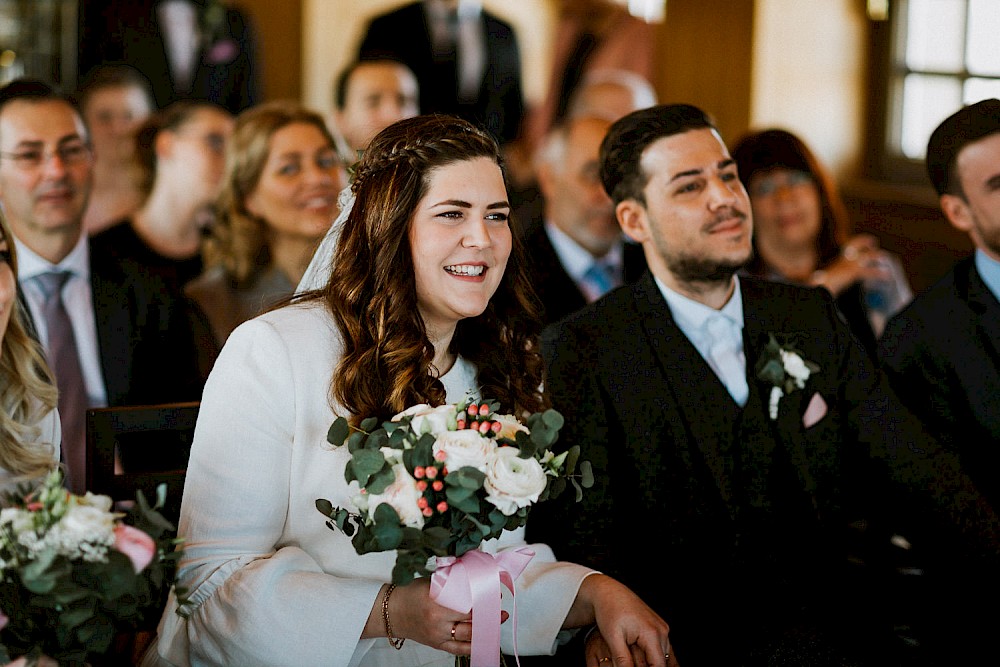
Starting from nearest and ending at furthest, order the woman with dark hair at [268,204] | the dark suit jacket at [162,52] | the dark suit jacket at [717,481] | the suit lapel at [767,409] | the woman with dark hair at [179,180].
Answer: the dark suit jacket at [717,481] → the suit lapel at [767,409] → the woman with dark hair at [268,204] → the woman with dark hair at [179,180] → the dark suit jacket at [162,52]

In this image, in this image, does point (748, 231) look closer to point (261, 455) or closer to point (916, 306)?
point (916, 306)

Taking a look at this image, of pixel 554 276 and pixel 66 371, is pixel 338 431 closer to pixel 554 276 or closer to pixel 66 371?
pixel 66 371

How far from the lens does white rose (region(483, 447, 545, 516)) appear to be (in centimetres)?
191

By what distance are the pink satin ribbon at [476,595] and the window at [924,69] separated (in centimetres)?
454

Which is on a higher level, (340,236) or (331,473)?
(340,236)

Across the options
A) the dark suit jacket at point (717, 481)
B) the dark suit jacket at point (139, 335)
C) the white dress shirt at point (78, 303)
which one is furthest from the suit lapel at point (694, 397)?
the white dress shirt at point (78, 303)

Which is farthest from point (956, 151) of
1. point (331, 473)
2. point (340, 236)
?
point (331, 473)

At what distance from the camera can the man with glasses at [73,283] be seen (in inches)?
135

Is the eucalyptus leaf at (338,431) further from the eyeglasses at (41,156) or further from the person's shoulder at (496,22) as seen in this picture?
the person's shoulder at (496,22)

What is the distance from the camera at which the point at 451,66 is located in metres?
7.29

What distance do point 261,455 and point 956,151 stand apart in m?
1.94

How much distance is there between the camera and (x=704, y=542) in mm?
2727

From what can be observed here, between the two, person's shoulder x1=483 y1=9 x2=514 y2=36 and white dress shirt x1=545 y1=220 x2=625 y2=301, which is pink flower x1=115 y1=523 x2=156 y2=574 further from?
person's shoulder x1=483 y1=9 x2=514 y2=36

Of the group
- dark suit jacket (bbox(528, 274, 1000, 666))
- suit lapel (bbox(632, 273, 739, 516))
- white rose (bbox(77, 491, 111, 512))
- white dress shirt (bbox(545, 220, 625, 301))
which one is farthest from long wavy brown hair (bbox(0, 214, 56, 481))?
white dress shirt (bbox(545, 220, 625, 301))
